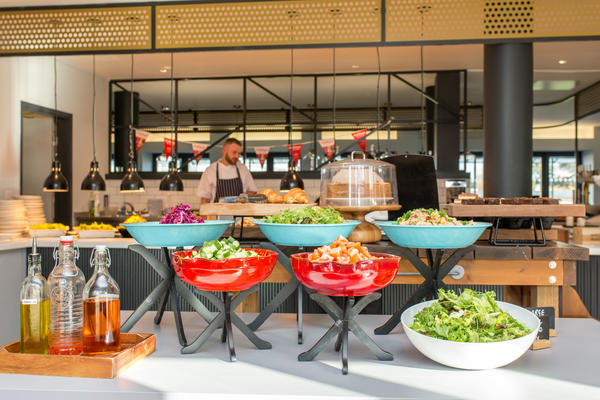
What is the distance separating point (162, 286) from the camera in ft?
5.78

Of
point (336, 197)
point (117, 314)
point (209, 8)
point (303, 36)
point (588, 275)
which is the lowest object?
point (588, 275)

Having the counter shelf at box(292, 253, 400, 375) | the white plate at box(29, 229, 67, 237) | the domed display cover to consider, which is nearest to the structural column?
the domed display cover

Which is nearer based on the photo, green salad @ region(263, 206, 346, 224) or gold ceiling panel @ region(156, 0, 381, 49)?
green salad @ region(263, 206, 346, 224)

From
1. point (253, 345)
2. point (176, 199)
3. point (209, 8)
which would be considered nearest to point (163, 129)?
point (176, 199)

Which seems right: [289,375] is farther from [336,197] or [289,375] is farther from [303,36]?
[303,36]

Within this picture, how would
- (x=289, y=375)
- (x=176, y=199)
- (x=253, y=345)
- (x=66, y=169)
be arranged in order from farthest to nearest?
(x=176, y=199) < (x=66, y=169) < (x=253, y=345) < (x=289, y=375)

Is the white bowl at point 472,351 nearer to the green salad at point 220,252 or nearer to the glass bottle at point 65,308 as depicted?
the green salad at point 220,252

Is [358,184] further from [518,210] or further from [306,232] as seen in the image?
[518,210]

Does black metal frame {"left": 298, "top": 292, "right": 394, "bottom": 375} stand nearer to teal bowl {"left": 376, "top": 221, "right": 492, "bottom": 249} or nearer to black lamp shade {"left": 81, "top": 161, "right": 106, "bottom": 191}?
teal bowl {"left": 376, "top": 221, "right": 492, "bottom": 249}

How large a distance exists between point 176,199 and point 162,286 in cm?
599

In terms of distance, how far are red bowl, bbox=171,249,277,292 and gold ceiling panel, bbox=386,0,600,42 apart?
2482 millimetres

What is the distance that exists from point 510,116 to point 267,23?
1967 mm

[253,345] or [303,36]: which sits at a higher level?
[303,36]

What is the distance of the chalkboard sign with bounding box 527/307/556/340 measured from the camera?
159 centimetres
